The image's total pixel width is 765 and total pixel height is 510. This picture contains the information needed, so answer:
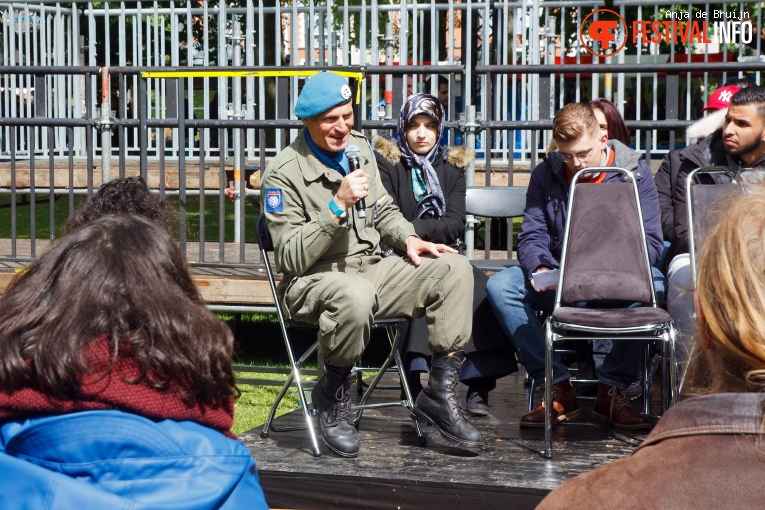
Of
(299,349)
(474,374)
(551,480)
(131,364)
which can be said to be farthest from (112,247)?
(299,349)

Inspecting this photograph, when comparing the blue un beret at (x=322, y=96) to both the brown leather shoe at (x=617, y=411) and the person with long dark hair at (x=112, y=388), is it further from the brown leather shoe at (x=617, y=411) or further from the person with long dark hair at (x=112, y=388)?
the person with long dark hair at (x=112, y=388)

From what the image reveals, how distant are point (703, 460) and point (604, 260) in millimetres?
3106

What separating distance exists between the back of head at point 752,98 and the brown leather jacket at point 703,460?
3.72 metres

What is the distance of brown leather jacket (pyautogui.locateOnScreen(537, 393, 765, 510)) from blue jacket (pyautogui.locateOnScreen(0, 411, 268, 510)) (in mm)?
681

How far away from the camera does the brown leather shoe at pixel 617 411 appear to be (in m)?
4.35

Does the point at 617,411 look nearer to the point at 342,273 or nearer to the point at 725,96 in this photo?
the point at 342,273

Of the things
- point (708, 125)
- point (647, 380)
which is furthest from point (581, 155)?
point (647, 380)

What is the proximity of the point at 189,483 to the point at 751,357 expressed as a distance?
2.85 feet

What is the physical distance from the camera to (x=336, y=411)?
405 cm

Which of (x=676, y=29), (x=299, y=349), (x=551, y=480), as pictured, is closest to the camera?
(x=551, y=480)

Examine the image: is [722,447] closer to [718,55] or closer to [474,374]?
[474,374]

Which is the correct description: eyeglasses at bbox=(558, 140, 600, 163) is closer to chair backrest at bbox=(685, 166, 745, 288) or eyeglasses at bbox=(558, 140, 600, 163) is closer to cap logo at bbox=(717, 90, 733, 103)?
chair backrest at bbox=(685, 166, 745, 288)

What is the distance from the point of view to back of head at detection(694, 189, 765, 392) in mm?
1333

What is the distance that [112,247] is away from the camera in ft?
5.49
